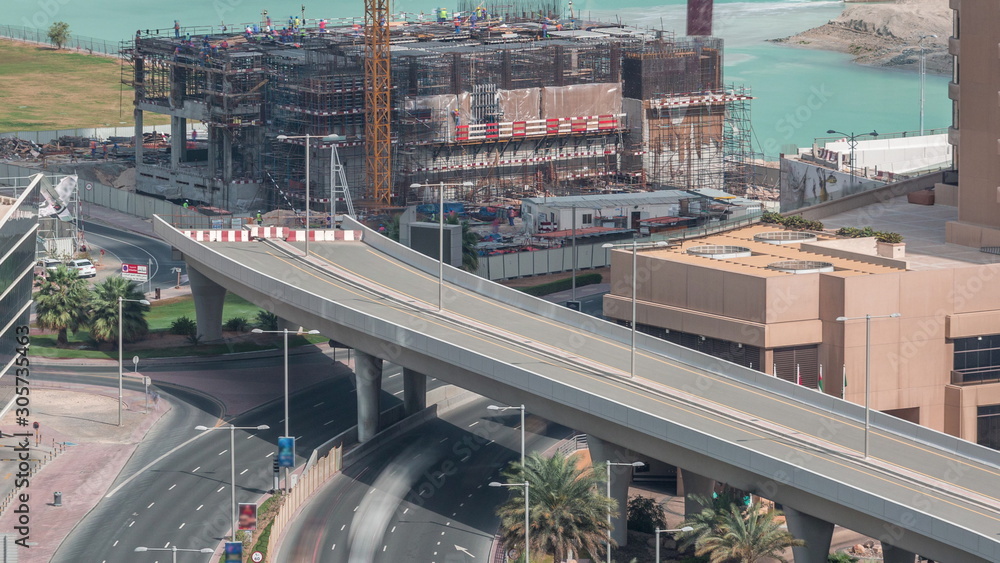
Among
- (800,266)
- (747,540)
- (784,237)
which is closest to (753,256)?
(800,266)

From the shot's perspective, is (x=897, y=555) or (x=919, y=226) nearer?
(x=897, y=555)

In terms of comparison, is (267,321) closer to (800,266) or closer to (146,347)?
(146,347)

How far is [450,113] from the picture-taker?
17700 cm

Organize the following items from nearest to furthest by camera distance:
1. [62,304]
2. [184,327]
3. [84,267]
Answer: [62,304] → [184,327] → [84,267]

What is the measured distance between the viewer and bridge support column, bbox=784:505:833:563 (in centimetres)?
7569

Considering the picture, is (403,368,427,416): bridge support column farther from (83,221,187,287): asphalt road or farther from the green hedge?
(83,221,187,287): asphalt road

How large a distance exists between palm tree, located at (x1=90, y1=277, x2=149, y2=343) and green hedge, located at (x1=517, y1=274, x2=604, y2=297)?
35817 mm

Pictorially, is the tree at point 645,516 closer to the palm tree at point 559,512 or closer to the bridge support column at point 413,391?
the palm tree at point 559,512

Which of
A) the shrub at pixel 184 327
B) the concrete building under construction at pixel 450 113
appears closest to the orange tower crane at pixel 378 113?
the concrete building under construction at pixel 450 113

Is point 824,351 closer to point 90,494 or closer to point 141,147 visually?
point 90,494

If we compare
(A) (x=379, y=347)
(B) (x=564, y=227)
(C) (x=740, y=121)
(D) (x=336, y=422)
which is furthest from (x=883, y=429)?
(C) (x=740, y=121)

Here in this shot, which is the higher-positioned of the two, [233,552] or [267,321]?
[267,321]

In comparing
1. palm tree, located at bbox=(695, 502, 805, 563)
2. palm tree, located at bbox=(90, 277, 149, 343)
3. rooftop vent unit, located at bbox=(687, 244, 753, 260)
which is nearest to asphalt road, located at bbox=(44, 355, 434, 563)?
palm tree, located at bbox=(90, 277, 149, 343)

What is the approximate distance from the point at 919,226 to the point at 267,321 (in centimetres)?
5007
